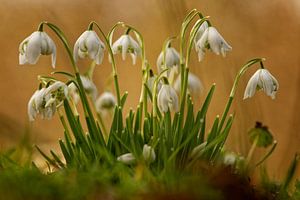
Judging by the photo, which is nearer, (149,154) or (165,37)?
(149,154)

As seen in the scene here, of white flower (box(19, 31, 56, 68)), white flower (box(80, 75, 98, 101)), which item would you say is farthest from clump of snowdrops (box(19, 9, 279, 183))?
white flower (box(80, 75, 98, 101))

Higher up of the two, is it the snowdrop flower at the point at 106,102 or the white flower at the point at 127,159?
the snowdrop flower at the point at 106,102

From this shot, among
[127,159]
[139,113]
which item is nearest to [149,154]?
[127,159]

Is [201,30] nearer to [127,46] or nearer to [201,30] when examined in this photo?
[201,30]

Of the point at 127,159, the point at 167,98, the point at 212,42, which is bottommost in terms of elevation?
the point at 127,159

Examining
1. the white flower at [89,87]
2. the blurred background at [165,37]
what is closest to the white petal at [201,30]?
the white flower at [89,87]

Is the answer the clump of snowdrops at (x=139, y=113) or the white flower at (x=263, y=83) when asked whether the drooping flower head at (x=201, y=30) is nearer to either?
the clump of snowdrops at (x=139, y=113)

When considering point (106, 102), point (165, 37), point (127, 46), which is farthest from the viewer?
point (165, 37)

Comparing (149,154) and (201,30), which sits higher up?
(201,30)
